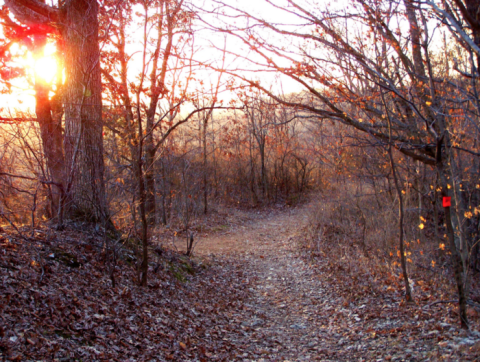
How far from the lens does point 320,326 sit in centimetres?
531

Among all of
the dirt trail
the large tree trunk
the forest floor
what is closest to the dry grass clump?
the forest floor

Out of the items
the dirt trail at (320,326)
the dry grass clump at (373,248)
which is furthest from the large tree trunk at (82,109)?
the dry grass clump at (373,248)

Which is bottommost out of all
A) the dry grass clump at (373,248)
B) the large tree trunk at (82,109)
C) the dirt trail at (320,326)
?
the dirt trail at (320,326)

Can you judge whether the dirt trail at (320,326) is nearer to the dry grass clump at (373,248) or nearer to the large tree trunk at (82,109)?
the dry grass clump at (373,248)

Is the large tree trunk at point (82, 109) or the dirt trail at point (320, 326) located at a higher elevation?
the large tree trunk at point (82, 109)

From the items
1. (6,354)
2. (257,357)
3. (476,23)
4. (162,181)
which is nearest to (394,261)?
(257,357)

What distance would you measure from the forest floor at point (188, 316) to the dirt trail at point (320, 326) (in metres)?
0.02

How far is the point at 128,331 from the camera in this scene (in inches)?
158

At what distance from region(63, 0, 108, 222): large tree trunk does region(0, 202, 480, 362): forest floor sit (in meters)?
0.76

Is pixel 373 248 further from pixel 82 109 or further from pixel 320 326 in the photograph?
pixel 82 109

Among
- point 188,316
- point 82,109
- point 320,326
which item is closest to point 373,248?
point 320,326

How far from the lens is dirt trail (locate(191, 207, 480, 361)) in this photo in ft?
13.3

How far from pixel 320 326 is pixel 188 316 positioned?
7.02 feet

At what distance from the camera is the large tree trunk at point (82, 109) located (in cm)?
577
